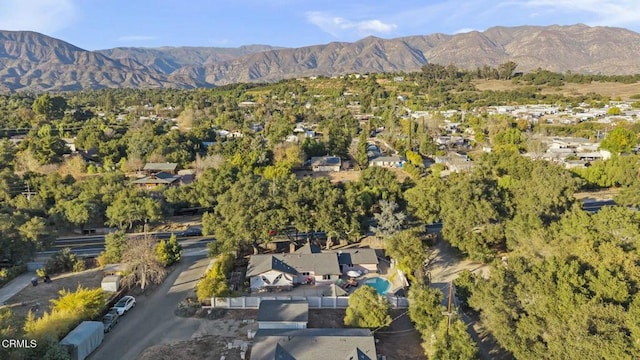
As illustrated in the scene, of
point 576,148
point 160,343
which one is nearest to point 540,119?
point 576,148

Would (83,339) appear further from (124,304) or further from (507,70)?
(507,70)

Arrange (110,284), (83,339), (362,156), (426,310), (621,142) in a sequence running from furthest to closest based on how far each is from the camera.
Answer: (362,156)
(621,142)
(110,284)
(426,310)
(83,339)

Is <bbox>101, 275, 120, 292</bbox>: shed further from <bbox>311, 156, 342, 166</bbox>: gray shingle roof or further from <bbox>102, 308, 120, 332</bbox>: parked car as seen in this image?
<bbox>311, 156, 342, 166</bbox>: gray shingle roof

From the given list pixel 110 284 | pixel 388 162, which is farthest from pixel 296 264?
pixel 388 162

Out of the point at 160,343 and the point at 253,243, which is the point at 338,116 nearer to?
the point at 253,243

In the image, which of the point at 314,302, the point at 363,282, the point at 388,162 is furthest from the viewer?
the point at 388,162

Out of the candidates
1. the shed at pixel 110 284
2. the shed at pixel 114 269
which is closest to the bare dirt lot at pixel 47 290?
the shed at pixel 114 269

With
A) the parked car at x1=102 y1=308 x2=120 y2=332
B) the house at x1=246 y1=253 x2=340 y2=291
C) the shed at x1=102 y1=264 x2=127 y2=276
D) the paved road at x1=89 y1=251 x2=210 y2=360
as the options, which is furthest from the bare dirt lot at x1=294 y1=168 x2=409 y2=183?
the parked car at x1=102 y1=308 x2=120 y2=332
